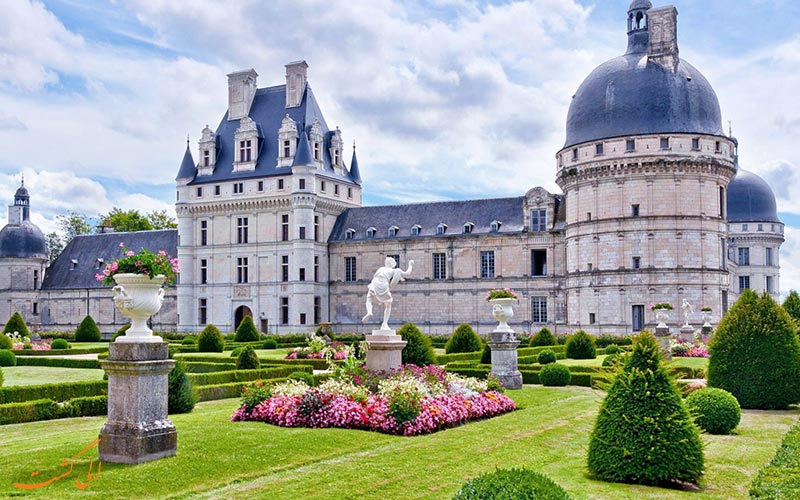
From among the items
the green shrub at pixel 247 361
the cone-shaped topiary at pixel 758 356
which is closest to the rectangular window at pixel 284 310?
the green shrub at pixel 247 361

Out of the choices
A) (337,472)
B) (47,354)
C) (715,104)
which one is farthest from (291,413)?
(715,104)

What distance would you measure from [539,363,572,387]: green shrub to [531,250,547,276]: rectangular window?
2978 cm

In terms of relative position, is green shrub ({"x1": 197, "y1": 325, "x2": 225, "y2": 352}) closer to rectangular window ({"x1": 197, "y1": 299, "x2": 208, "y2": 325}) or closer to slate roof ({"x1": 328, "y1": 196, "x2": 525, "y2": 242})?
slate roof ({"x1": 328, "y1": 196, "x2": 525, "y2": 242})

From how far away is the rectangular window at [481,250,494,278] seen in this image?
55.4m

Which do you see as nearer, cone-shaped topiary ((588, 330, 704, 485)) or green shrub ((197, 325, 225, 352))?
cone-shaped topiary ((588, 330, 704, 485))

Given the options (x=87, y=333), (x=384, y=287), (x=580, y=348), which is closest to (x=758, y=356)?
(x=384, y=287)

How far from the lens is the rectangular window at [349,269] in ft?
198

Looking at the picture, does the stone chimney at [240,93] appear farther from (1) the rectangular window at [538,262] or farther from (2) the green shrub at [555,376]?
(2) the green shrub at [555,376]

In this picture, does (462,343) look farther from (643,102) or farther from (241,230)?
(241,230)

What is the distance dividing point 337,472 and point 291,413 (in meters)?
3.65

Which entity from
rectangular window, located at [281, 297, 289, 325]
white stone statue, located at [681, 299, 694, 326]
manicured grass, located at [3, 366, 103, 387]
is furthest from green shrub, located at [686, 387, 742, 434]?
rectangular window, located at [281, 297, 289, 325]

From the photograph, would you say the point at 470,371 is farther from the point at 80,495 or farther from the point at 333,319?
the point at 333,319

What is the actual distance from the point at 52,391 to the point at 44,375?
9.27m

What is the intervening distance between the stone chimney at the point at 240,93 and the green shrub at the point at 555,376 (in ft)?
143
